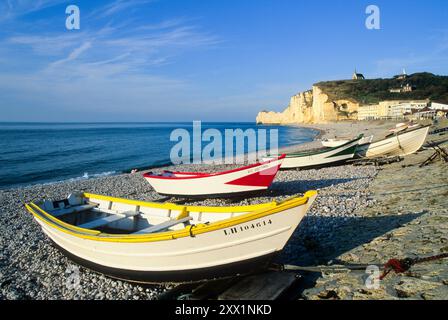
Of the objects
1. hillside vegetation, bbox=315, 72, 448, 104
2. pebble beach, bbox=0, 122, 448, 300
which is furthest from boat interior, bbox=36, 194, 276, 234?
hillside vegetation, bbox=315, 72, 448, 104

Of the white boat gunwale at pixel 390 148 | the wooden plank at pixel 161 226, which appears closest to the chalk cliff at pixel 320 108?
the white boat gunwale at pixel 390 148

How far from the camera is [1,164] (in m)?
35.5

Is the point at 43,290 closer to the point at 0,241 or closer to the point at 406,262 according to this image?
the point at 0,241

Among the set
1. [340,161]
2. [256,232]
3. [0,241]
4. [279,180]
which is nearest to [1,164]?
[0,241]

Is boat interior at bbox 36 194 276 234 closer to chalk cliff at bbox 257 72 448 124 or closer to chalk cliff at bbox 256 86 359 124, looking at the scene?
chalk cliff at bbox 257 72 448 124

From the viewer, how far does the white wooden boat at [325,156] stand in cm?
2261

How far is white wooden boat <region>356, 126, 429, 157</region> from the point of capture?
21.7 metres

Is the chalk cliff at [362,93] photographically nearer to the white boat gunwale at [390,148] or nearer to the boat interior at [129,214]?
the white boat gunwale at [390,148]

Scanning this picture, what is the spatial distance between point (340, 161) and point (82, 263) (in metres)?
20.1

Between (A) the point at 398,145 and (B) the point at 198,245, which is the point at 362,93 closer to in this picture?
(A) the point at 398,145

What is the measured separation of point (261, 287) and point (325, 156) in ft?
60.4

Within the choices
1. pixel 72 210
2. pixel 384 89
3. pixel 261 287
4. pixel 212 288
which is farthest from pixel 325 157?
pixel 384 89

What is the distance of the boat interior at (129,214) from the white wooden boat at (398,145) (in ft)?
65.1

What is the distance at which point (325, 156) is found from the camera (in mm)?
22625
